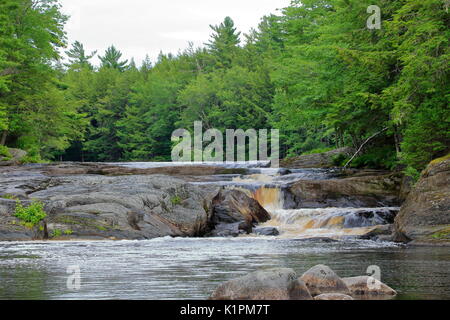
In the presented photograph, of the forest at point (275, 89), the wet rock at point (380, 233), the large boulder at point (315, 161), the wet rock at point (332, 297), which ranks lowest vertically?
the wet rock at point (380, 233)

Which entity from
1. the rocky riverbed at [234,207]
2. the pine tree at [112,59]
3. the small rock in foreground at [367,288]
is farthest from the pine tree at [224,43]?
the small rock in foreground at [367,288]

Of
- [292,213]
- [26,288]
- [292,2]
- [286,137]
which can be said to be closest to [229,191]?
[292,213]

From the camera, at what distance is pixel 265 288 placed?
7.84 m

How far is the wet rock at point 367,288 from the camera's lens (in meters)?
8.64

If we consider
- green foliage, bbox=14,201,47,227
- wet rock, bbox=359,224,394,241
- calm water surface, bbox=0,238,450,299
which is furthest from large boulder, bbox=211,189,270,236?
green foliage, bbox=14,201,47,227

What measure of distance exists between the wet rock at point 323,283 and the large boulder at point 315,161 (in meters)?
26.2

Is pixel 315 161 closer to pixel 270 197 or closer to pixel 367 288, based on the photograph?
pixel 270 197

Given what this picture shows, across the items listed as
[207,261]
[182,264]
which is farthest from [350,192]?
[182,264]

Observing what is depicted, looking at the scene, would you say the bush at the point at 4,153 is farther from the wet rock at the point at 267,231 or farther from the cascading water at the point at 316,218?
the wet rock at the point at 267,231

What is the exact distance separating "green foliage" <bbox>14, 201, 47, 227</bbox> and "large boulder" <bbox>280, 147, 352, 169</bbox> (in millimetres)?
19583

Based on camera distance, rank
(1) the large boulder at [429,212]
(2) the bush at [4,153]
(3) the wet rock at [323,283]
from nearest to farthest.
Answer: (3) the wet rock at [323,283], (1) the large boulder at [429,212], (2) the bush at [4,153]

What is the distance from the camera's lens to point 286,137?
60781mm

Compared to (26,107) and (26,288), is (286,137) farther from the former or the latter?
(26,288)
